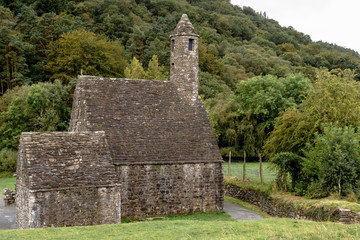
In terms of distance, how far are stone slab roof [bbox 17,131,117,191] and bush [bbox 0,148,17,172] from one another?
22164 mm

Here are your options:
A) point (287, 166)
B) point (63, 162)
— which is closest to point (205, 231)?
point (63, 162)

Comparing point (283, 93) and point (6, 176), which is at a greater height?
A: point (283, 93)

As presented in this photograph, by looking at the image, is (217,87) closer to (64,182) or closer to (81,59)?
(81,59)

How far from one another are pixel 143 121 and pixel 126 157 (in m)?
2.75

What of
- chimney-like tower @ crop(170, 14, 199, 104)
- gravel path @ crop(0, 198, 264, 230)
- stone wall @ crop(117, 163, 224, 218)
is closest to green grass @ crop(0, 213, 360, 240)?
stone wall @ crop(117, 163, 224, 218)

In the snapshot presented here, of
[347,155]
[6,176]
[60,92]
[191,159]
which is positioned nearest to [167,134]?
[191,159]

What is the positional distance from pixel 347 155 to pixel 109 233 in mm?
13191

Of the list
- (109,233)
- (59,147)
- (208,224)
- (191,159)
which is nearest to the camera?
(109,233)

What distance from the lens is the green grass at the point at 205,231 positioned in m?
12.4

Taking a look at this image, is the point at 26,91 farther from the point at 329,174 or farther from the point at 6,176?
the point at 329,174

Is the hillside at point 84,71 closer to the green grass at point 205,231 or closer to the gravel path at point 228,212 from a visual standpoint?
the gravel path at point 228,212

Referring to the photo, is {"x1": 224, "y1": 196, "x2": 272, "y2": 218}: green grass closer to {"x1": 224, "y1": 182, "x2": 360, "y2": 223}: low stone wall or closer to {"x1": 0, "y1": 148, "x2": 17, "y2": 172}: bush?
{"x1": 224, "y1": 182, "x2": 360, "y2": 223}: low stone wall

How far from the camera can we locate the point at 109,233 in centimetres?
1316

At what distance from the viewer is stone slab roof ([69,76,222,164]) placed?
20766 millimetres
